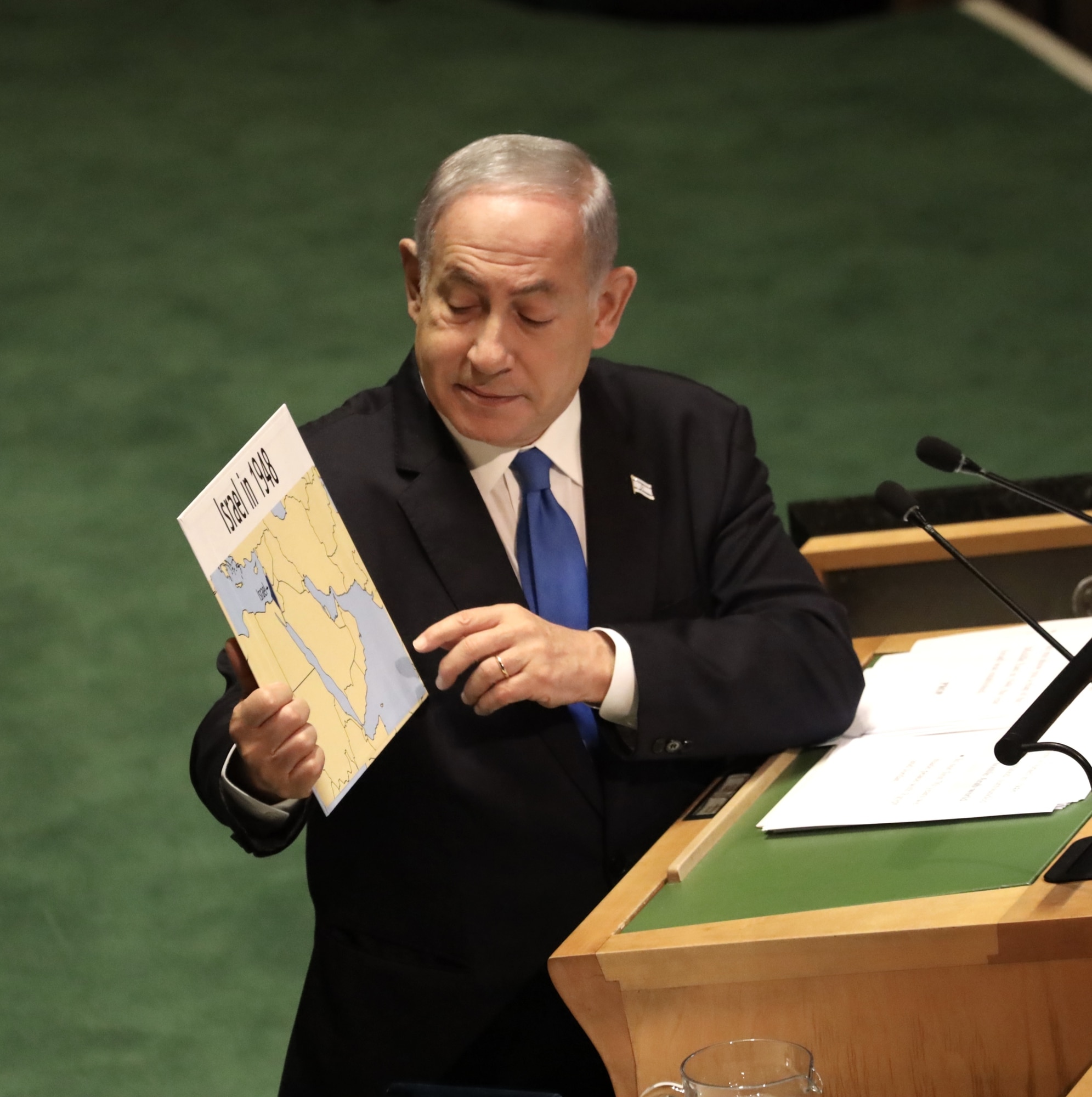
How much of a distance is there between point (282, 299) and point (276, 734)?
3.99 metres

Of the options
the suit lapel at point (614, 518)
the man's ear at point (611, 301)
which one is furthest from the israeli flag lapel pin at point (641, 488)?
the man's ear at point (611, 301)

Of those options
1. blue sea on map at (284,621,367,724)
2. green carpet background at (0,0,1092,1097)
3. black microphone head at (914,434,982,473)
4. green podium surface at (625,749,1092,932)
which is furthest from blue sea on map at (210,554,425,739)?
green carpet background at (0,0,1092,1097)

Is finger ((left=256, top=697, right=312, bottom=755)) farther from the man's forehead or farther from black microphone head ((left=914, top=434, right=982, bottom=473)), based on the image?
black microphone head ((left=914, top=434, right=982, bottom=473))

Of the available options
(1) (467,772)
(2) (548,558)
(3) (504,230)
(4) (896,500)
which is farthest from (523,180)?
(1) (467,772)

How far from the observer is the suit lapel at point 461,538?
72.9 inches

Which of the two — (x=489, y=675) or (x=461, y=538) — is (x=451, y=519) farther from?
(x=489, y=675)

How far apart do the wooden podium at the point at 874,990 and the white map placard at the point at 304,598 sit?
27 centimetres

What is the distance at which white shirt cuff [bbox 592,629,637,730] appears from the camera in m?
1.80

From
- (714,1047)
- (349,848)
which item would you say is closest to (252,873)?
(349,848)

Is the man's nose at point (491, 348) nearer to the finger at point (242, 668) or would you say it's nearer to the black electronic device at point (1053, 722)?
the finger at point (242, 668)

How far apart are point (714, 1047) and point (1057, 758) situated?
556 millimetres

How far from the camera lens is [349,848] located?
1874mm

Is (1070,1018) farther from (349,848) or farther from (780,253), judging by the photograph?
(780,253)

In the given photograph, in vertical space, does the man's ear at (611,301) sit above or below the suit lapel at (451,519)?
above
